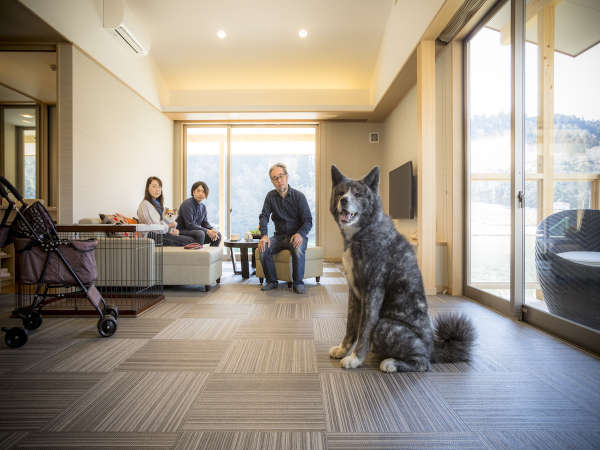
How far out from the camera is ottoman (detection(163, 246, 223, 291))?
350cm

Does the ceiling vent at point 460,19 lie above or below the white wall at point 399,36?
below

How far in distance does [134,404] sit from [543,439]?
63.5 inches

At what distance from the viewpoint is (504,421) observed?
1.21 m

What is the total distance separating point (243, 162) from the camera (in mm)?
6875

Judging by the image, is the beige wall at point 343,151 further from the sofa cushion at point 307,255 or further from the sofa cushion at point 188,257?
the sofa cushion at point 188,257

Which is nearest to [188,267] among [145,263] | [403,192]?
[145,263]

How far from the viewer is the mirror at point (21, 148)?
511cm

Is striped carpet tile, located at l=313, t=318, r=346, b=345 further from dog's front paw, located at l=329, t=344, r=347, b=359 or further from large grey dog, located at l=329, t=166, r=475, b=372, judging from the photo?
large grey dog, located at l=329, t=166, r=475, b=372

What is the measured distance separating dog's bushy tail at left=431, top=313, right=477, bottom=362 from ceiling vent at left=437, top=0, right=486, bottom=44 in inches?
116

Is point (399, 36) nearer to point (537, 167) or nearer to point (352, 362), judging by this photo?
point (537, 167)

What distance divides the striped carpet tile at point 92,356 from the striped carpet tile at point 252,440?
2.77 ft

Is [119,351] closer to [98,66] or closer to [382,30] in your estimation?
[98,66]

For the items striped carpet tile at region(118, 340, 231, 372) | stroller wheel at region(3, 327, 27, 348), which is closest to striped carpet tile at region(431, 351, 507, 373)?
striped carpet tile at region(118, 340, 231, 372)

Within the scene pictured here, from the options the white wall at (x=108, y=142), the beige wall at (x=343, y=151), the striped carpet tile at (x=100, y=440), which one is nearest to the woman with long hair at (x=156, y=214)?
the white wall at (x=108, y=142)
